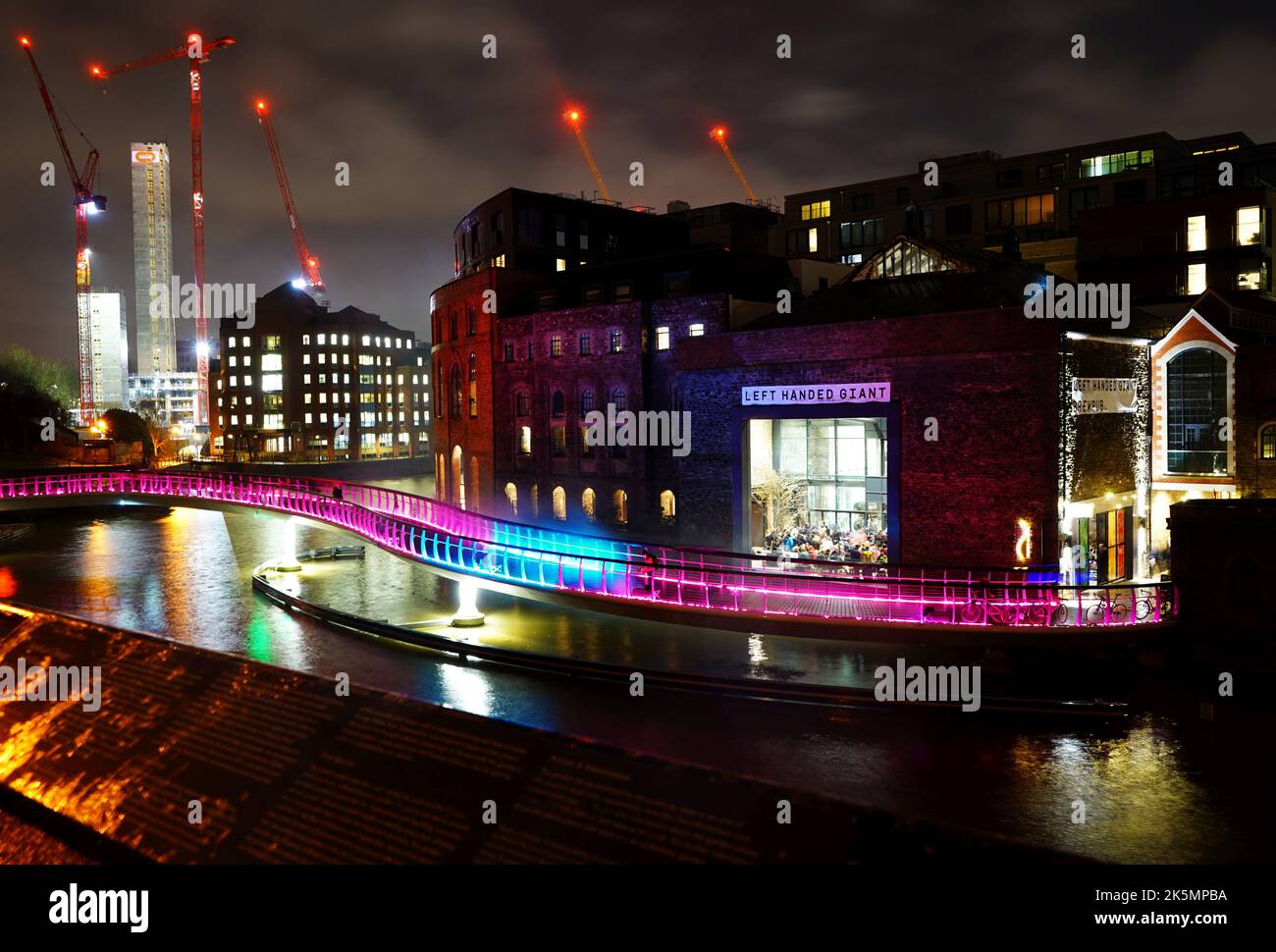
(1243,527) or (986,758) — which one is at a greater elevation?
(1243,527)

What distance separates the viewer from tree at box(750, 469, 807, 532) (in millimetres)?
34625

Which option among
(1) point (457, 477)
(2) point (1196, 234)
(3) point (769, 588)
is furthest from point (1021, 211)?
(3) point (769, 588)

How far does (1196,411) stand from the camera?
29.6 meters

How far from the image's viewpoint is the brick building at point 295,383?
358ft

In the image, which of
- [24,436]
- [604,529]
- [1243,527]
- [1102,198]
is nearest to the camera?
[1243,527]

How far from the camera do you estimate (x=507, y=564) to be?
23.3 meters

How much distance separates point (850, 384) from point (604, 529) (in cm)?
1545

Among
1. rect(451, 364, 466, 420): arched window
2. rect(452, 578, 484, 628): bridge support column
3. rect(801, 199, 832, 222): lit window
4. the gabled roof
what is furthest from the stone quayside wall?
rect(801, 199, 832, 222): lit window

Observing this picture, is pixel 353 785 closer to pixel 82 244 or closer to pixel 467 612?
pixel 467 612

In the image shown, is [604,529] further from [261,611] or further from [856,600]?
[856,600]

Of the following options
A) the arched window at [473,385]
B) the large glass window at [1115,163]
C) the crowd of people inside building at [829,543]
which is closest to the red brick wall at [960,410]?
the crowd of people inside building at [829,543]

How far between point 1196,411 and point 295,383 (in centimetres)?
9917

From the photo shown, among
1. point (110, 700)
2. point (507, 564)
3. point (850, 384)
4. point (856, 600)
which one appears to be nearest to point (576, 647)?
point (507, 564)
